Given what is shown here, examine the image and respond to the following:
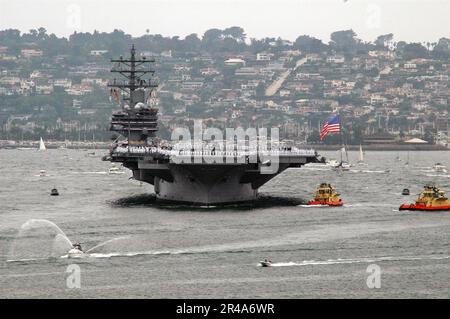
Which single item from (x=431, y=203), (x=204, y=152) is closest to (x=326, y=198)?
(x=431, y=203)

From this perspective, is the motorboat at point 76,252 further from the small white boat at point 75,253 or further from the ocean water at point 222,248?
the ocean water at point 222,248

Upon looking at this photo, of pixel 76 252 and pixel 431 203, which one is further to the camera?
pixel 431 203

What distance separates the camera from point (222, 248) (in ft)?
180

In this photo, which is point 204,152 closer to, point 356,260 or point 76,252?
point 76,252

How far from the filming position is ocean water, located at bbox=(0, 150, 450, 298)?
1784 inches

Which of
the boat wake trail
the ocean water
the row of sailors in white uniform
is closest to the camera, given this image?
the ocean water

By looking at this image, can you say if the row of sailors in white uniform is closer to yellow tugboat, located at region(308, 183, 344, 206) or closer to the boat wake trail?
yellow tugboat, located at region(308, 183, 344, 206)

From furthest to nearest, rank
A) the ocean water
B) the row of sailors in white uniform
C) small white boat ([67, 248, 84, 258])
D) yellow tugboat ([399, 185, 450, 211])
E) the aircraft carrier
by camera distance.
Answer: yellow tugboat ([399, 185, 450, 211]) < the row of sailors in white uniform < the aircraft carrier < small white boat ([67, 248, 84, 258]) < the ocean water

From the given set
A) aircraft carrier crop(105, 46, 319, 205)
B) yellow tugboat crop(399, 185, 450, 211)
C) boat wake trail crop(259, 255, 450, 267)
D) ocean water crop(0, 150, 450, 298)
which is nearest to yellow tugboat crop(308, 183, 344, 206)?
ocean water crop(0, 150, 450, 298)

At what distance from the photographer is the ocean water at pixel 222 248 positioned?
149ft
